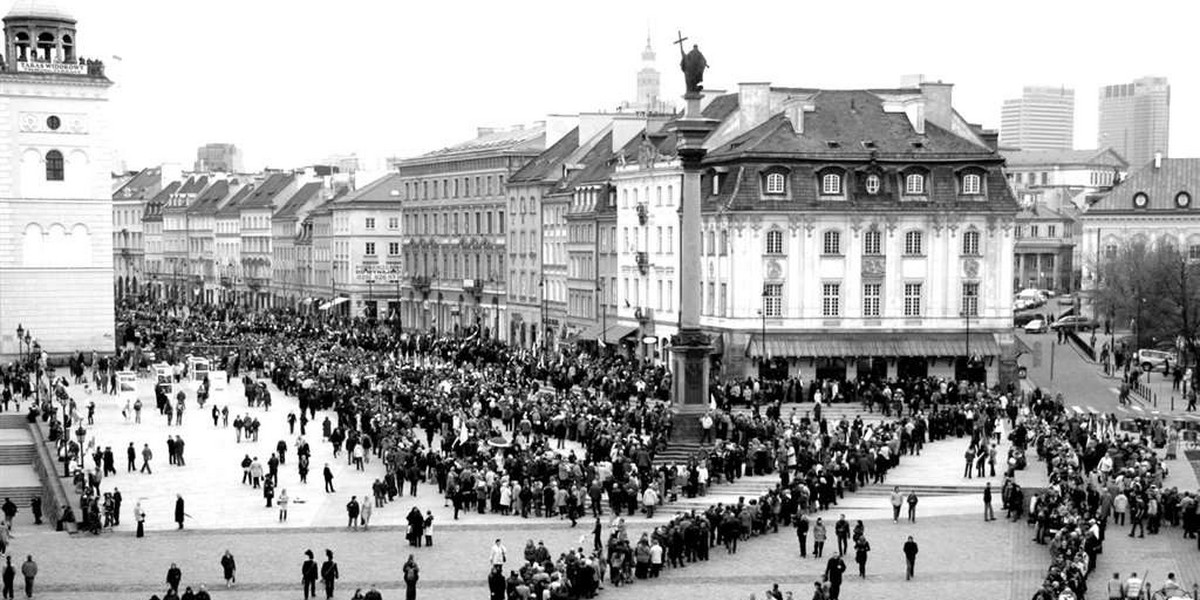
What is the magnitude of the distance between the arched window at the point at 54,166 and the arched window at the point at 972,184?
39.8 metres

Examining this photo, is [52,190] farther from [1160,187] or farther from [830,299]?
[1160,187]

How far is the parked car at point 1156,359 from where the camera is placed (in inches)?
3258

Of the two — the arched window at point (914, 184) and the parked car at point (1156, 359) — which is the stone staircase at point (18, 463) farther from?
the parked car at point (1156, 359)

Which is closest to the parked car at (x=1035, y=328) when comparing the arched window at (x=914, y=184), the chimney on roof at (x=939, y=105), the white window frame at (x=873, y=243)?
the chimney on roof at (x=939, y=105)

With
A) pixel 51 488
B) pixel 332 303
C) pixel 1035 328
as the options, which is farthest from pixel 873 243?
pixel 332 303

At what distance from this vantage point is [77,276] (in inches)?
3307

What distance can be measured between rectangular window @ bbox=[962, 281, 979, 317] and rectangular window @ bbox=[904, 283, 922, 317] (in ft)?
6.07

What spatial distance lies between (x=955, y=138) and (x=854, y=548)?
1492 inches

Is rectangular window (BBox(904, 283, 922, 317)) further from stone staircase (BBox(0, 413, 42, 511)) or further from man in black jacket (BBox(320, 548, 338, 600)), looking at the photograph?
man in black jacket (BBox(320, 548, 338, 600))

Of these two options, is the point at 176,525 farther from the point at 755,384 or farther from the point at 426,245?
the point at 426,245

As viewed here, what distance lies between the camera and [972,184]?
2918 inches

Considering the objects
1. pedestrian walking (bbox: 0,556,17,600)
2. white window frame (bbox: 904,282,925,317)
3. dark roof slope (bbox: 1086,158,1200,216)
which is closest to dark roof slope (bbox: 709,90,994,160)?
white window frame (bbox: 904,282,925,317)

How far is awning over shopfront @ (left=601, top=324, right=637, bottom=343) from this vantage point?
8502 cm

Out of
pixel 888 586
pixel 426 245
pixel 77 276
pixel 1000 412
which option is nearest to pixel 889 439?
pixel 1000 412
